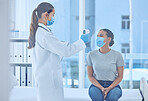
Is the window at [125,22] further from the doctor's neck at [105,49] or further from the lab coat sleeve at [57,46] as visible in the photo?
the lab coat sleeve at [57,46]

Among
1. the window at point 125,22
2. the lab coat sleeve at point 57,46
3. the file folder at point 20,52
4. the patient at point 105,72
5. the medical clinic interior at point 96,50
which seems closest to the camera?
the lab coat sleeve at point 57,46

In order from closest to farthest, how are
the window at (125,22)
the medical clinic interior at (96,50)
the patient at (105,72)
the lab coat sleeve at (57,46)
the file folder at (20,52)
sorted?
1. the lab coat sleeve at (57,46)
2. the patient at (105,72)
3. the medical clinic interior at (96,50)
4. the file folder at (20,52)
5. the window at (125,22)

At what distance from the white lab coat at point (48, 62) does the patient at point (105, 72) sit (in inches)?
20.5

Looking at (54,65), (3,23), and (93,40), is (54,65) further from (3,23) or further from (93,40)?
(93,40)

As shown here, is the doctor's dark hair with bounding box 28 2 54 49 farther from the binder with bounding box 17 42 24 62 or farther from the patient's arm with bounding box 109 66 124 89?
the binder with bounding box 17 42 24 62

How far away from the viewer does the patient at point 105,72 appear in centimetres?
221

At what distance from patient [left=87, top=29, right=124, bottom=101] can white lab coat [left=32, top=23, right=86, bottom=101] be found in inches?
20.5

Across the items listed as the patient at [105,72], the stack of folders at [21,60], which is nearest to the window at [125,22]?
the patient at [105,72]

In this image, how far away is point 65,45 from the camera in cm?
181

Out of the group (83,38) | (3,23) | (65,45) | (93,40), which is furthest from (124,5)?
(3,23)

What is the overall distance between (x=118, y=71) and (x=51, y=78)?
79 cm

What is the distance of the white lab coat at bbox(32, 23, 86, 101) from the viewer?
1773 mm

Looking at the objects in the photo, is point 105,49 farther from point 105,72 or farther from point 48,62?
point 48,62

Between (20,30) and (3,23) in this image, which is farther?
(20,30)
